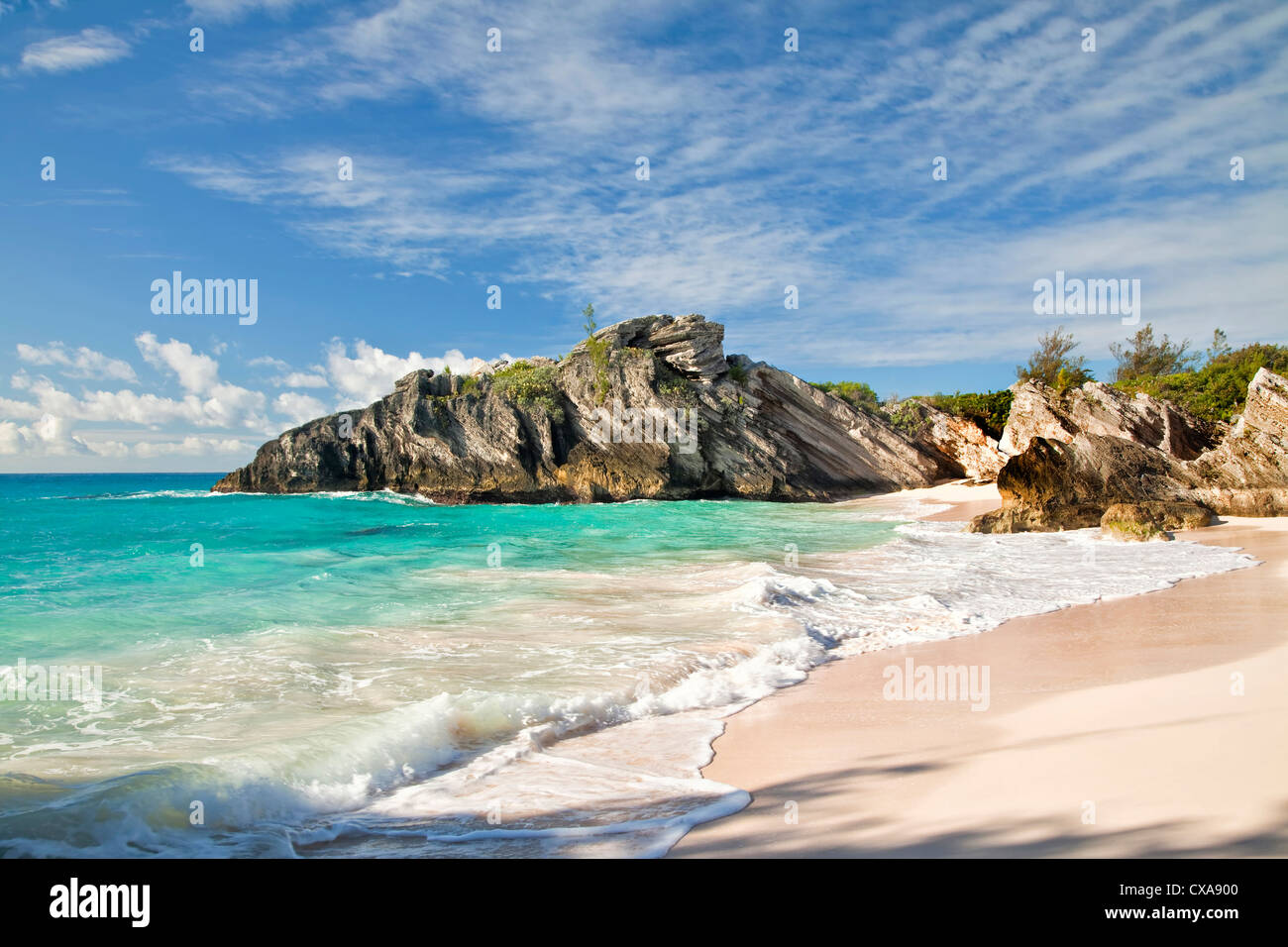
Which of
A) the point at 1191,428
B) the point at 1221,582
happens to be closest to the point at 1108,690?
the point at 1221,582

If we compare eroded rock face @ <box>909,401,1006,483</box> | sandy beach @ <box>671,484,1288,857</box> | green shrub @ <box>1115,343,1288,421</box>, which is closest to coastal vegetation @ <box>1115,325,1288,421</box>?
green shrub @ <box>1115,343,1288,421</box>

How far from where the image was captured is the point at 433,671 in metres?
6.75

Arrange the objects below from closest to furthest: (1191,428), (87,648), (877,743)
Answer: (877,743) → (87,648) → (1191,428)

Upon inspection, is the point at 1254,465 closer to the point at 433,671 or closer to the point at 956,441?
the point at 956,441

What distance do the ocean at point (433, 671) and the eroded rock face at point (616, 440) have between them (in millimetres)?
21554

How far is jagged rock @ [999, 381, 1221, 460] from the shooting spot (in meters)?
24.8

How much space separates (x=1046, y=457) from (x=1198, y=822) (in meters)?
19.0

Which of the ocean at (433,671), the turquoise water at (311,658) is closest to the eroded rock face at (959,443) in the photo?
the ocean at (433,671)

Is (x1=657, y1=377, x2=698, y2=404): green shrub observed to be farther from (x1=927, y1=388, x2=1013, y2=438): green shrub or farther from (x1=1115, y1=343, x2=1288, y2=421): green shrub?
(x1=1115, y1=343, x2=1288, y2=421): green shrub

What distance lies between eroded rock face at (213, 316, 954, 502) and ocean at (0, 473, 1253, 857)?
2155cm

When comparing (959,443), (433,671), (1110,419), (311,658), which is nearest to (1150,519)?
(1110,419)

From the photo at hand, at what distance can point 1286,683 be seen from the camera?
5207 mm

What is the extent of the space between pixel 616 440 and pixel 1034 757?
35937 millimetres
